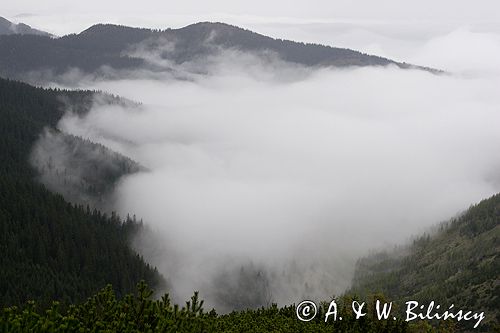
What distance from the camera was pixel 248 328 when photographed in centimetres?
4622

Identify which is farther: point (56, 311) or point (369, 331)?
point (369, 331)

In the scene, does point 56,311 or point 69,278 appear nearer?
point 56,311

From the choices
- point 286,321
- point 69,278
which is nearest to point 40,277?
point 69,278

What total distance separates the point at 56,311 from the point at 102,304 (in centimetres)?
636

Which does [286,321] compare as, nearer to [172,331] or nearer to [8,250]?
[172,331]

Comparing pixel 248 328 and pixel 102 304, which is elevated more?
pixel 102 304

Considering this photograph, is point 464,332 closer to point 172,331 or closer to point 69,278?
point 69,278

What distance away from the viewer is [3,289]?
166125 mm

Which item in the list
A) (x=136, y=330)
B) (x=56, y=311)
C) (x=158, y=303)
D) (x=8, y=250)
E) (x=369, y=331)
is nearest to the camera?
(x=56, y=311)

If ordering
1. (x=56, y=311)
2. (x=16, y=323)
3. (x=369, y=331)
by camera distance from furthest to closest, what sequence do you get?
(x=369, y=331) → (x=56, y=311) → (x=16, y=323)

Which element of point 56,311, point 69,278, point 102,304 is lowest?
point 69,278

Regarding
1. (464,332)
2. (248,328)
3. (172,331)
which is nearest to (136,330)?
(172,331)

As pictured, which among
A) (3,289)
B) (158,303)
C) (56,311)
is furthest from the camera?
(3,289)

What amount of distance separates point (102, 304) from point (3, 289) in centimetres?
15982
